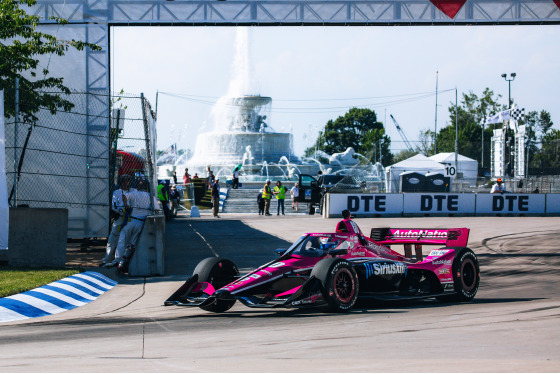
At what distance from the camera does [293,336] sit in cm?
736

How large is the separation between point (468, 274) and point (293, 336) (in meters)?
4.18

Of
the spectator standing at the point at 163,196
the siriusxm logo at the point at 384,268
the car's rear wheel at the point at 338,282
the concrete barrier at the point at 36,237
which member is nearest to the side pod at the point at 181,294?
the car's rear wheel at the point at 338,282

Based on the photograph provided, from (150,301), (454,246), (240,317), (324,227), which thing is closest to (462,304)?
(454,246)

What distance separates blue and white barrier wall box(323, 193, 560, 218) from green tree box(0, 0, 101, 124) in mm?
16618

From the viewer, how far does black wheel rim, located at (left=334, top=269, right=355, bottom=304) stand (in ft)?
30.0

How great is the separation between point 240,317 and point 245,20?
13077mm

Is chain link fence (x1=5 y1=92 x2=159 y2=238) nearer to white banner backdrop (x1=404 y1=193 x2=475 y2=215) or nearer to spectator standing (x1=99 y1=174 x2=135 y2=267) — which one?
spectator standing (x1=99 y1=174 x2=135 y2=267)

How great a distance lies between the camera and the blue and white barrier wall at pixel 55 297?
928 cm

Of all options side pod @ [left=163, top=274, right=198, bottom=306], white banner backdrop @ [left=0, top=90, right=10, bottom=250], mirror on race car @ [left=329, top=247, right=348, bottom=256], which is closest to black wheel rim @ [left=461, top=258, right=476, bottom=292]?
mirror on race car @ [left=329, top=247, right=348, bottom=256]

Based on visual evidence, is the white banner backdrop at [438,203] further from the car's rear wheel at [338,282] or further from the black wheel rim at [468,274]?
the car's rear wheel at [338,282]

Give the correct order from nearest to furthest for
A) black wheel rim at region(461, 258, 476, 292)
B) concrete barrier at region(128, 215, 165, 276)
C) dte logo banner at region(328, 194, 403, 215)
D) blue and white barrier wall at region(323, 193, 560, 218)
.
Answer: black wheel rim at region(461, 258, 476, 292) < concrete barrier at region(128, 215, 165, 276) < dte logo banner at region(328, 194, 403, 215) < blue and white barrier wall at region(323, 193, 560, 218)

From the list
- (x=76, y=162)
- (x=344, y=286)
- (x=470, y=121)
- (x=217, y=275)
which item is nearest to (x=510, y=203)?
(x=76, y=162)

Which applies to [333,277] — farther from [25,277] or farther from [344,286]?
[25,277]

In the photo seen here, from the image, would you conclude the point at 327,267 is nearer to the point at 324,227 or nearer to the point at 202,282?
the point at 202,282
